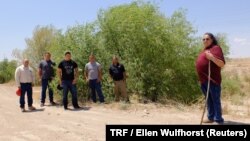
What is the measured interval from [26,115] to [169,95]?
6.42m

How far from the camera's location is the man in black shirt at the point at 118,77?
14.3m

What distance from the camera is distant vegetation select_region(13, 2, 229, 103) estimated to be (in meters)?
15.7

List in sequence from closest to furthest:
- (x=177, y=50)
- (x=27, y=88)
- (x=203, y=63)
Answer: (x=203, y=63) → (x=27, y=88) → (x=177, y=50)

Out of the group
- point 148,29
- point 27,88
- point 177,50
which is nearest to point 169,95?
point 177,50

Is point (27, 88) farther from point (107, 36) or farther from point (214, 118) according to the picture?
point (214, 118)

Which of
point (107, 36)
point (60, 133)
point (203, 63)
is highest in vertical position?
point (107, 36)

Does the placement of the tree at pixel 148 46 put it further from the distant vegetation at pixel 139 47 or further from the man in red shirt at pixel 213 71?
the man in red shirt at pixel 213 71

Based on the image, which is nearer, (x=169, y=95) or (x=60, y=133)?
(x=60, y=133)

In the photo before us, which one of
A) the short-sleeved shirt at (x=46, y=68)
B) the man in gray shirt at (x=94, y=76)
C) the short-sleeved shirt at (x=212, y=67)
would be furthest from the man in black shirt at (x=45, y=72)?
the short-sleeved shirt at (x=212, y=67)

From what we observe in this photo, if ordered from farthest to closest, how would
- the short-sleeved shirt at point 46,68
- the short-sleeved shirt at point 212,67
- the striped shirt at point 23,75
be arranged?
1. the short-sleeved shirt at point 46,68
2. the striped shirt at point 23,75
3. the short-sleeved shirt at point 212,67

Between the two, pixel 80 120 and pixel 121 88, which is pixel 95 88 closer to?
pixel 121 88

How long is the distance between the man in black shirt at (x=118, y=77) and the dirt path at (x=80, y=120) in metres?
1.03

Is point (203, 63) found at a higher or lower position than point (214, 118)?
higher

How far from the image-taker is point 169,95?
55.4 ft
